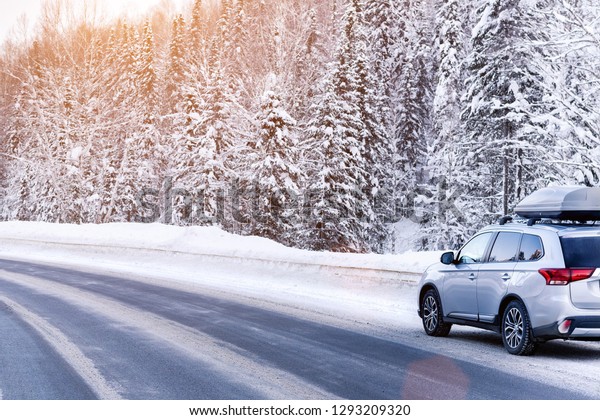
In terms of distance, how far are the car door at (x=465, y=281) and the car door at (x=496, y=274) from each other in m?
0.16

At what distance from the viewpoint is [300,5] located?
236ft

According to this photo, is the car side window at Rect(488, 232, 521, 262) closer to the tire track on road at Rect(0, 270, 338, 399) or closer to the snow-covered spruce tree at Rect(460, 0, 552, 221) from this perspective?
the tire track on road at Rect(0, 270, 338, 399)

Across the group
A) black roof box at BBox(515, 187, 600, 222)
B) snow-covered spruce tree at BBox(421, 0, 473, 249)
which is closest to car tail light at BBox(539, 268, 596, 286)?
black roof box at BBox(515, 187, 600, 222)

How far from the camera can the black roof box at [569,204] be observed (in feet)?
32.6

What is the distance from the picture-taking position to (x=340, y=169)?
45.9 meters

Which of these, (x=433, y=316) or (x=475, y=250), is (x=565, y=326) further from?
(x=433, y=316)

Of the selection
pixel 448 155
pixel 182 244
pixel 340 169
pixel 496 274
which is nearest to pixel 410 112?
pixel 448 155

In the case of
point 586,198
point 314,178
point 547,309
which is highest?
point 314,178

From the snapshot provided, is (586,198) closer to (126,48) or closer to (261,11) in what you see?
(126,48)

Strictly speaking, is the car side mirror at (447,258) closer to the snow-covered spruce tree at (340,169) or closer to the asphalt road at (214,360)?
the asphalt road at (214,360)

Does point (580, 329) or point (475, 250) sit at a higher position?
point (475, 250)

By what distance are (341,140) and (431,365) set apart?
37624mm

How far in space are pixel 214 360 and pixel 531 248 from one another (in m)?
4.46
